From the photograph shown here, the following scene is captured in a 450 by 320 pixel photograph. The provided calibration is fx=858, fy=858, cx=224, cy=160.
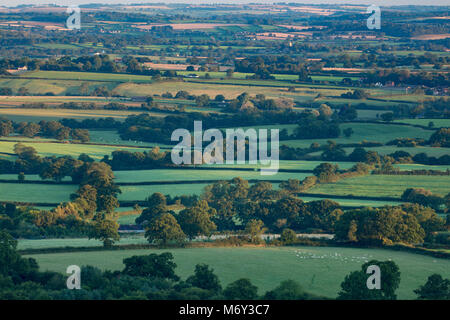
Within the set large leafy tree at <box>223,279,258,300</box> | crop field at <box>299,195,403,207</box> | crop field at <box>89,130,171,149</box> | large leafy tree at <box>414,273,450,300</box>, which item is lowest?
large leafy tree at <box>414,273,450,300</box>

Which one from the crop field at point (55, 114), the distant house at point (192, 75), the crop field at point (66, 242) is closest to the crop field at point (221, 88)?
the distant house at point (192, 75)

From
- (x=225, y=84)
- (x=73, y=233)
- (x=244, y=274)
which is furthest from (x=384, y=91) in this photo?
(x=244, y=274)

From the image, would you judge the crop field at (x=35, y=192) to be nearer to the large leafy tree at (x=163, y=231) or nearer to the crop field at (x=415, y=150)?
the large leafy tree at (x=163, y=231)

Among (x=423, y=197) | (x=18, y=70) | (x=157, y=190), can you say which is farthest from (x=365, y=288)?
(x=18, y=70)

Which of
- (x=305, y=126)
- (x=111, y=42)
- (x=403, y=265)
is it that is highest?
(x=111, y=42)

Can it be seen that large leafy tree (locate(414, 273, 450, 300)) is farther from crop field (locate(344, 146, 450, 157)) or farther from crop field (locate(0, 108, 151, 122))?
crop field (locate(0, 108, 151, 122))

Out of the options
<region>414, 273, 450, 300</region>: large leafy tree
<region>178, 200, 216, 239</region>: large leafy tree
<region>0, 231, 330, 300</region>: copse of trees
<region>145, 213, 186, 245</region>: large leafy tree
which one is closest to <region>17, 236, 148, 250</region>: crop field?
<region>145, 213, 186, 245</region>: large leafy tree
